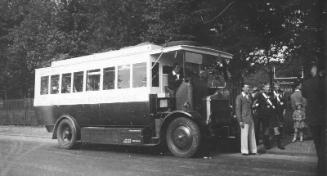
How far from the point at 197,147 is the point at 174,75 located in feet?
7.54

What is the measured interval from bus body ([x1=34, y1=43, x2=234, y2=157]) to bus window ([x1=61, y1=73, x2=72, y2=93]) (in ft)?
0.21

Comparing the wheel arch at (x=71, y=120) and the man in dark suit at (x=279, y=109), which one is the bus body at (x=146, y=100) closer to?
the wheel arch at (x=71, y=120)

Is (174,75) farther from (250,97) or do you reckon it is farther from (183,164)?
(183,164)

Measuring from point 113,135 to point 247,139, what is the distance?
12.4ft

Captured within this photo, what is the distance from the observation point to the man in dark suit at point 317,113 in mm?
8172

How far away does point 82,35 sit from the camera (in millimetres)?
25156

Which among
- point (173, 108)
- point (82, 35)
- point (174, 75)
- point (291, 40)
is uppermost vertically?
point (82, 35)

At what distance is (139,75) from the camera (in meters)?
13.1

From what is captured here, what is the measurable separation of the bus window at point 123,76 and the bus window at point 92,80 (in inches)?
38.3

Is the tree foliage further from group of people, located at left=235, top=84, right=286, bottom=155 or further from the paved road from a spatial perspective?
the paved road

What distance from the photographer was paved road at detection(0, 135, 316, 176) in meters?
9.59

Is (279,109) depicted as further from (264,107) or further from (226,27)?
(226,27)

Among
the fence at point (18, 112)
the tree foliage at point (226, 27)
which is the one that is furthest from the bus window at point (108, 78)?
the fence at point (18, 112)

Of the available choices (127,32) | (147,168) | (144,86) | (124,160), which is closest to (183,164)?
(147,168)
